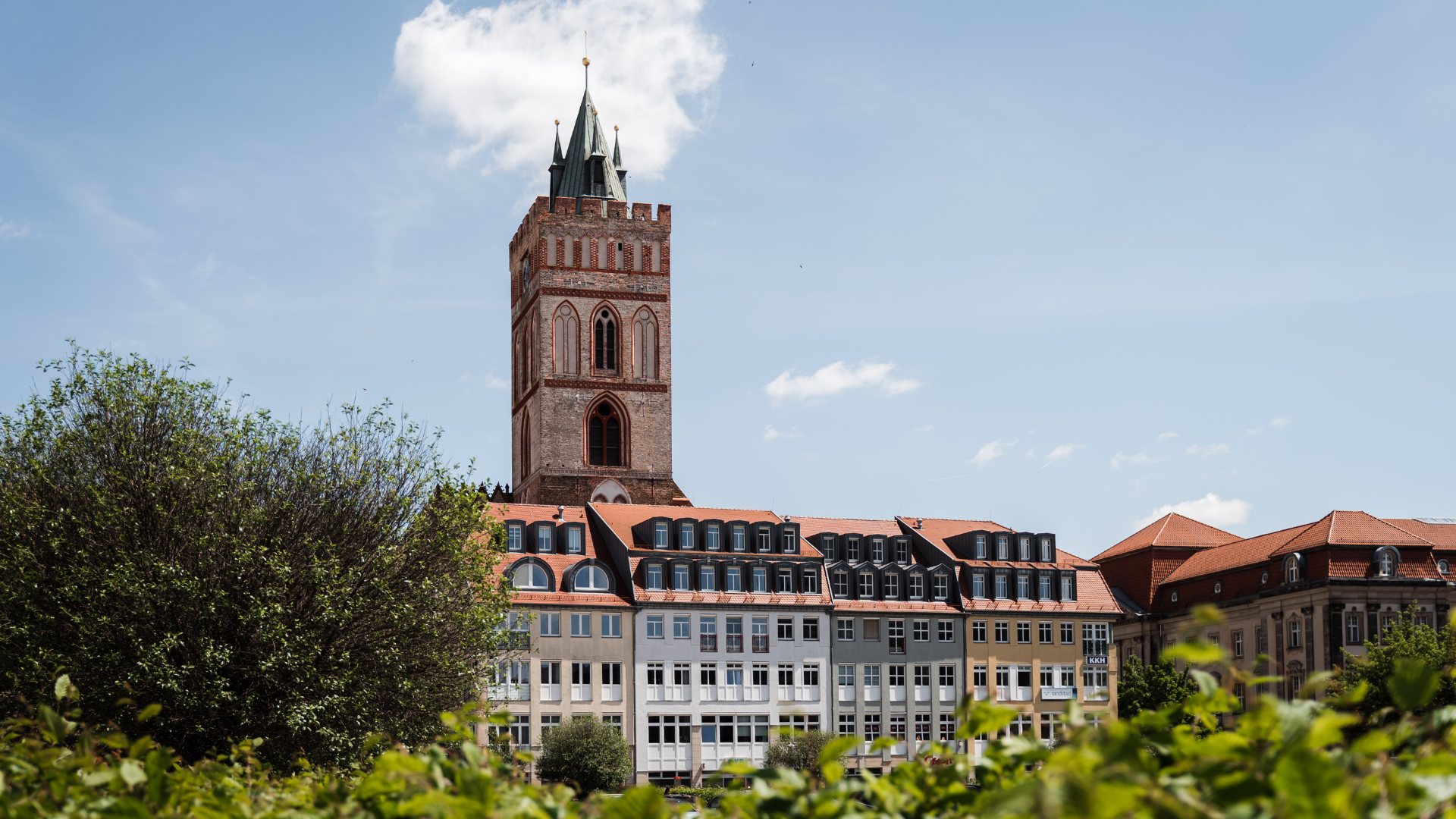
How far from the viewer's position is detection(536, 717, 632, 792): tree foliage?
62719mm

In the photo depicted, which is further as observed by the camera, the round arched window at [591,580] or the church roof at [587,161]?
the church roof at [587,161]

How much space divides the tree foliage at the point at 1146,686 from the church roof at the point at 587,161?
3974cm

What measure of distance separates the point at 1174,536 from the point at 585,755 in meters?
49.8

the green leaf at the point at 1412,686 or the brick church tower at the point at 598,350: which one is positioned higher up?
the brick church tower at the point at 598,350

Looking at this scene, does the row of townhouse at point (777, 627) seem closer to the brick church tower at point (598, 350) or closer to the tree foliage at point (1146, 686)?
the tree foliage at point (1146, 686)

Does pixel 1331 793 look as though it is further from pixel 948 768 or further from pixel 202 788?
pixel 202 788

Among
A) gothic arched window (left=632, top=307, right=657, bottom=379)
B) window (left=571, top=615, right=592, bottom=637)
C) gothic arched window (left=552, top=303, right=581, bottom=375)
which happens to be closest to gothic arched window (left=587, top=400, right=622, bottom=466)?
gothic arched window (left=552, top=303, right=581, bottom=375)

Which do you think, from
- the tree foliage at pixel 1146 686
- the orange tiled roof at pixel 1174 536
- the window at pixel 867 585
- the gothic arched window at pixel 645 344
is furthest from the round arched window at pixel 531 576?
the orange tiled roof at pixel 1174 536

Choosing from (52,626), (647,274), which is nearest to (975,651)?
(647,274)

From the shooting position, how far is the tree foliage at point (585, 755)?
206ft

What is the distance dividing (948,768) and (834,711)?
6748 cm

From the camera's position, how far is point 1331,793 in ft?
10.9

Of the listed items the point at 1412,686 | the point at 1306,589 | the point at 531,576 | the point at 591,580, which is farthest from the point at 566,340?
the point at 1412,686

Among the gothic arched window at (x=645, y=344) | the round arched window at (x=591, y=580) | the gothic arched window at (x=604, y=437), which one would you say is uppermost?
the gothic arched window at (x=645, y=344)
